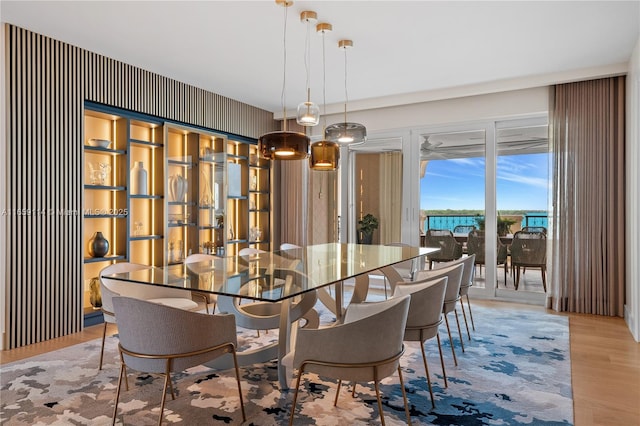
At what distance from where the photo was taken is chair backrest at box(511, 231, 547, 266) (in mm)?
5418

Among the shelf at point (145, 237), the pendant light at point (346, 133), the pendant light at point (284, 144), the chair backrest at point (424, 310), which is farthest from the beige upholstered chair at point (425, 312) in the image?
the shelf at point (145, 237)

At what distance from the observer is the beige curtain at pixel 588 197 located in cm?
471

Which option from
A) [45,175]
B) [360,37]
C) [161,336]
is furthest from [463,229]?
[45,175]

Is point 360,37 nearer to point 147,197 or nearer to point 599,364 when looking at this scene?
point 147,197

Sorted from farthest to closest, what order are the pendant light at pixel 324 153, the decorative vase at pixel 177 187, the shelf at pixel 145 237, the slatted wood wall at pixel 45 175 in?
the decorative vase at pixel 177 187, the shelf at pixel 145 237, the slatted wood wall at pixel 45 175, the pendant light at pixel 324 153

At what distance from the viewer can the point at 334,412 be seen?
7.87 feet

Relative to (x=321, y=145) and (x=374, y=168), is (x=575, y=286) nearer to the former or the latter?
(x=374, y=168)

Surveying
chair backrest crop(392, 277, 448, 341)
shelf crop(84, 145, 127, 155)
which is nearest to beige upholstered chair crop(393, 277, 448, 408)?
chair backrest crop(392, 277, 448, 341)

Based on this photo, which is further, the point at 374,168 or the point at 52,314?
the point at 374,168

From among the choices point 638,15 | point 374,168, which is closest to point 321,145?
point 638,15

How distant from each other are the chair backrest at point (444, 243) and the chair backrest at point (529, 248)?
27.3 inches

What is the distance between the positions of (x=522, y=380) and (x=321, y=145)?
2.19 meters

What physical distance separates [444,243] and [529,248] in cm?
106

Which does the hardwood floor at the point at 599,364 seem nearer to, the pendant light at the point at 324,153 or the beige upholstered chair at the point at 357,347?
the beige upholstered chair at the point at 357,347
